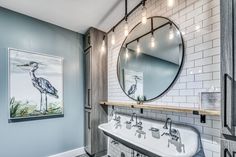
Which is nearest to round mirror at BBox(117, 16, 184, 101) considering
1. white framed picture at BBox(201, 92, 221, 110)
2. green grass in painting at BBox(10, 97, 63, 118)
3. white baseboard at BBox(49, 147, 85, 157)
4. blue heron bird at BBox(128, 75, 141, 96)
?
blue heron bird at BBox(128, 75, 141, 96)

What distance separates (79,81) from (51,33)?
3.55 feet

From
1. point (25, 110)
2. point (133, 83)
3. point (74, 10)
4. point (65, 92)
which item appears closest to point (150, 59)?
point (133, 83)

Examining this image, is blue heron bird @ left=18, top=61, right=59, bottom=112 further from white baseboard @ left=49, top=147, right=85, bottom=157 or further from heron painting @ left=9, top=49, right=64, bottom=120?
white baseboard @ left=49, top=147, right=85, bottom=157

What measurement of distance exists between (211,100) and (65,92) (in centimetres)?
252

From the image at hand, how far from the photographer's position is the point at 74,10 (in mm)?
2520

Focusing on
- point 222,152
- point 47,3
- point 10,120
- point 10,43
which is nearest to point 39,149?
point 10,120

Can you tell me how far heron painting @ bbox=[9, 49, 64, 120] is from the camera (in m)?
2.46

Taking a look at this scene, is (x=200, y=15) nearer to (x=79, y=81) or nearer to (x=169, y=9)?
(x=169, y=9)

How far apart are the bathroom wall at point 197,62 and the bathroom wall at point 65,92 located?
1.86 meters

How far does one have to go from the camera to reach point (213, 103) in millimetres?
1443

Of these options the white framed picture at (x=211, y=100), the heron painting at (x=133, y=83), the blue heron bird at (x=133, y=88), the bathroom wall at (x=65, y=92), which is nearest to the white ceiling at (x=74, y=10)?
the bathroom wall at (x=65, y=92)

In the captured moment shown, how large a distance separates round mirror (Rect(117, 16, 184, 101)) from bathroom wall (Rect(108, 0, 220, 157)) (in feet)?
0.31

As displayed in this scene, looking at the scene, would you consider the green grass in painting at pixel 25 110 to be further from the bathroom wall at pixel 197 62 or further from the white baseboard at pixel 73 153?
the bathroom wall at pixel 197 62

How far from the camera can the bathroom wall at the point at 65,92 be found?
7.88ft
